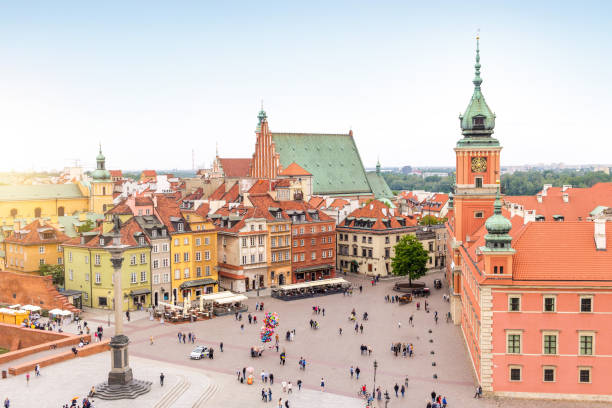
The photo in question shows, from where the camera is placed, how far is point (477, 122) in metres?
70.1

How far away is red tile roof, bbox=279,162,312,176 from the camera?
118m

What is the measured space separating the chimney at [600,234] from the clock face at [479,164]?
78.5 feet

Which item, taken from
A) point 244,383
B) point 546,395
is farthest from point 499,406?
point 244,383

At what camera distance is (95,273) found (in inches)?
2933

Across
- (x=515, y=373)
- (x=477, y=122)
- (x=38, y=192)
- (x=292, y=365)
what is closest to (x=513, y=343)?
(x=515, y=373)

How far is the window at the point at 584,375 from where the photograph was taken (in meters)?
44.8

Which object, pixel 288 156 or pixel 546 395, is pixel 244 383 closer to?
pixel 546 395

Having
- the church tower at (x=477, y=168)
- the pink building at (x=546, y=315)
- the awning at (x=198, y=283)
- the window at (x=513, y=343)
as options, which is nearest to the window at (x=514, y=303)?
the pink building at (x=546, y=315)

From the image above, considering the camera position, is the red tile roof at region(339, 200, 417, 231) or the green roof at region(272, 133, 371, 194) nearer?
the red tile roof at region(339, 200, 417, 231)

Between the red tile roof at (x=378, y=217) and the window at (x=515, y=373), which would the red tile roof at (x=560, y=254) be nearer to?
the window at (x=515, y=373)

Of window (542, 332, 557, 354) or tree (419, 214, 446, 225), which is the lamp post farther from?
tree (419, 214, 446, 225)

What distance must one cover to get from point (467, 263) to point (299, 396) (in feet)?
62.8

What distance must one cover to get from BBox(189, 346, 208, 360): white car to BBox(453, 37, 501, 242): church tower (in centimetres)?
2863

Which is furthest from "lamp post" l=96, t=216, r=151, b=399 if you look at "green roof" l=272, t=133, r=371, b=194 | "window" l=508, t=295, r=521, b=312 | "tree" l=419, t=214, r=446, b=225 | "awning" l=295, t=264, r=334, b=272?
"tree" l=419, t=214, r=446, b=225
